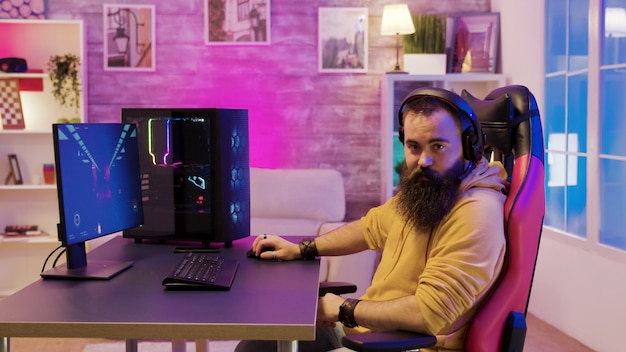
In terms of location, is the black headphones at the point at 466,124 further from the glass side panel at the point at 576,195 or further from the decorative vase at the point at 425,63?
the decorative vase at the point at 425,63

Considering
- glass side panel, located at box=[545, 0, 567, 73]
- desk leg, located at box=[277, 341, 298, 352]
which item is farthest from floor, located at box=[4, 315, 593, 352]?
desk leg, located at box=[277, 341, 298, 352]

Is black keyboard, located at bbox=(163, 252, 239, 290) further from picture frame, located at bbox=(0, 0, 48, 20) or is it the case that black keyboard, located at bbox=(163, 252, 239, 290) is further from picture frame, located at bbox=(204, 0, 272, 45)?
picture frame, located at bbox=(0, 0, 48, 20)

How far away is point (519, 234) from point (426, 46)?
359cm

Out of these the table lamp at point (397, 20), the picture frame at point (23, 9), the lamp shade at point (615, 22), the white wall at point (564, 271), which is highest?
the picture frame at point (23, 9)

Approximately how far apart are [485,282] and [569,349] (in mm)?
2343

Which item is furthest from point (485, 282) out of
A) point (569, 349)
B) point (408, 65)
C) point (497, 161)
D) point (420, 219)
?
point (408, 65)

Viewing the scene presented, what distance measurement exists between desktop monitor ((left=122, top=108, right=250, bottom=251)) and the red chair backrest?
1107 mm

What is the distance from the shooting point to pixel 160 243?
2852 millimetres

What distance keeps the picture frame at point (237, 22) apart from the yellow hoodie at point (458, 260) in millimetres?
3472

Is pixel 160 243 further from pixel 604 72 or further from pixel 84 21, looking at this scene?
pixel 84 21

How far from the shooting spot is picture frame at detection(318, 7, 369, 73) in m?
5.47

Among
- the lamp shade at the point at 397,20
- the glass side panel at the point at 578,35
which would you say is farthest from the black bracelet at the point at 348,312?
the lamp shade at the point at 397,20

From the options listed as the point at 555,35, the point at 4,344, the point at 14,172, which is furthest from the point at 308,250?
the point at 14,172

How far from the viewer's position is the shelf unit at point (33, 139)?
5348 millimetres
